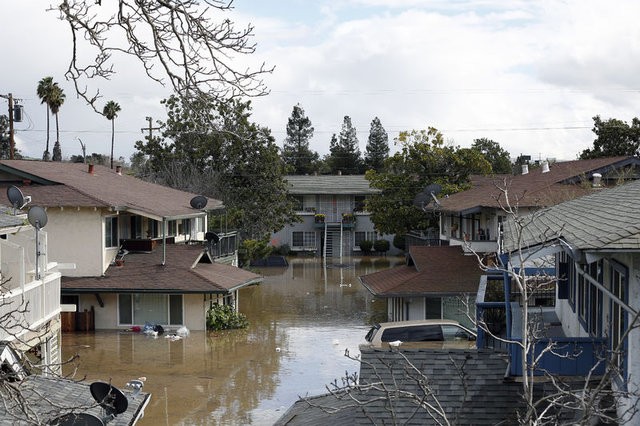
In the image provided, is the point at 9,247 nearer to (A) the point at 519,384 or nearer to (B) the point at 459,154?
(A) the point at 519,384

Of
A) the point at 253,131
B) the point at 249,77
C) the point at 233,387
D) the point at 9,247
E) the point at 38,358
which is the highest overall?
the point at 253,131

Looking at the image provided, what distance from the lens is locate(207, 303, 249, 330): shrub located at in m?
33.7

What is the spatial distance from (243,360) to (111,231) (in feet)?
31.1

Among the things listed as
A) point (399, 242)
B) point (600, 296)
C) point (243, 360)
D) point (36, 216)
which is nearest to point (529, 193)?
point (243, 360)

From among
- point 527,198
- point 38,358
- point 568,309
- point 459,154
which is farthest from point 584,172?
point 38,358

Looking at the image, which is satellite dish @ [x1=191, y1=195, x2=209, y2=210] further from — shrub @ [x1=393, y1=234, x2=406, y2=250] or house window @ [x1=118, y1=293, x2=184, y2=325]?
shrub @ [x1=393, y1=234, x2=406, y2=250]

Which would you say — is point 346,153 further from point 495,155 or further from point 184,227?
point 184,227

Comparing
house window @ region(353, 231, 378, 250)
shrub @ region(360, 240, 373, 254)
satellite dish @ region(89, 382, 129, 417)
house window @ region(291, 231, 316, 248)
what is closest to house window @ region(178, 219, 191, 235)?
shrub @ region(360, 240, 373, 254)

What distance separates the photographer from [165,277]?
33250mm

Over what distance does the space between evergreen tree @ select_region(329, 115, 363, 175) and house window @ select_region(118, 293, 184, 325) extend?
215ft

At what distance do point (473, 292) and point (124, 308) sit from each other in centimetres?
1274

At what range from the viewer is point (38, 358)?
2008 centimetres

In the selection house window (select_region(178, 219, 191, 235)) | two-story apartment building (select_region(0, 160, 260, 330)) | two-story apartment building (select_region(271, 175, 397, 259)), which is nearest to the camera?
two-story apartment building (select_region(0, 160, 260, 330))

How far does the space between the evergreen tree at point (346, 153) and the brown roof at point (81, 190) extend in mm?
57328
